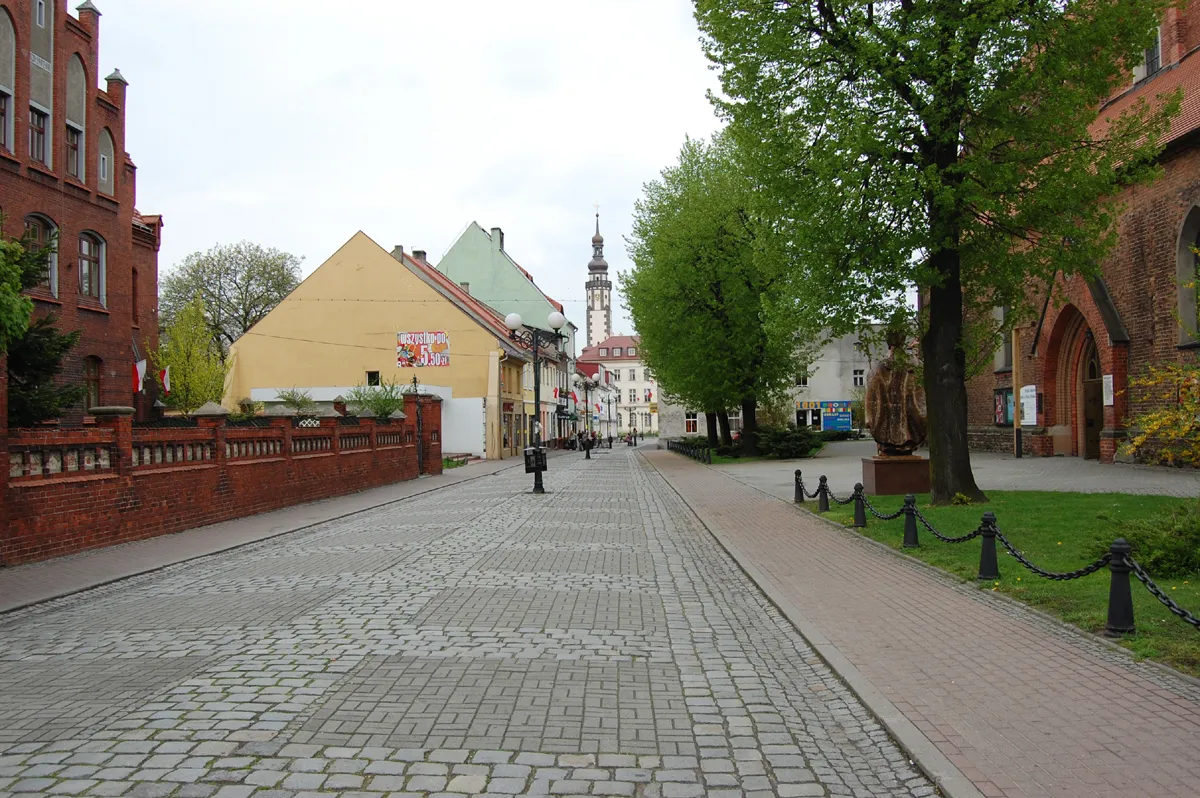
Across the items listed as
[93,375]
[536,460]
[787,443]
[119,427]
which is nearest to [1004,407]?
[787,443]

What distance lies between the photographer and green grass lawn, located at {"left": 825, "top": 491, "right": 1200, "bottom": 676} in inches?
263

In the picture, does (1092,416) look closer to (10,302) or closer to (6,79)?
(10,302)

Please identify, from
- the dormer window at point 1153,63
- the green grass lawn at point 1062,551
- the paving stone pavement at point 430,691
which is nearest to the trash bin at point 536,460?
the green grass lawn at point 1062,551

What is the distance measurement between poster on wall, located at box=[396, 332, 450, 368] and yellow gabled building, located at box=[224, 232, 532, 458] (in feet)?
0.18

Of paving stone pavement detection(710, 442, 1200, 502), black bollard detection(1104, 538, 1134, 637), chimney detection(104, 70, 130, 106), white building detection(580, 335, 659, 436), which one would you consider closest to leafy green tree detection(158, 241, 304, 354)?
chimney detection(104, 70, 130, 106)

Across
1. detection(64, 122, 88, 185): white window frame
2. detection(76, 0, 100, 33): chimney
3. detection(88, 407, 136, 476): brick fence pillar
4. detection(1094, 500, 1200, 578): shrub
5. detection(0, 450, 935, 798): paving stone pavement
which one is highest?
detection(76, 0, 100, 33): chimney

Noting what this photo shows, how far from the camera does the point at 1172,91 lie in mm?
20516

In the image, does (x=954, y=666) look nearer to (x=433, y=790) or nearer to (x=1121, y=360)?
(x=433, y=790)

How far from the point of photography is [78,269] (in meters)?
26.6

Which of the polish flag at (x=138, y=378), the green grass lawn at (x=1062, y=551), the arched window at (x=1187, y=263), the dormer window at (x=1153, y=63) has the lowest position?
the green grass lawn at (x=1062, y=551)

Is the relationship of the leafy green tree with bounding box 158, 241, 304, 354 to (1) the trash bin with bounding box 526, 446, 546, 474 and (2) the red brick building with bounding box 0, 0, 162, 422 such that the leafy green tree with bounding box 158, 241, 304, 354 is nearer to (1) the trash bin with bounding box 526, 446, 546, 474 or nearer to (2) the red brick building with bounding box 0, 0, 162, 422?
(2) the red brick building with bounding box 0, 0, 162, 422

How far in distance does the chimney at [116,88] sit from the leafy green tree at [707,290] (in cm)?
1903

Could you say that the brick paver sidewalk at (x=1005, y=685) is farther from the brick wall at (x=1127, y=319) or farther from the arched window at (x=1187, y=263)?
the arched window at (x=1187, y=263)

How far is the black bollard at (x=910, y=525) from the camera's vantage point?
1162cm
